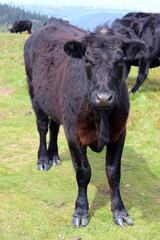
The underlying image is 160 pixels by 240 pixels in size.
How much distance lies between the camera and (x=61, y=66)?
5340mm

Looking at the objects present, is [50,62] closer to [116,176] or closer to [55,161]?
[55,161]

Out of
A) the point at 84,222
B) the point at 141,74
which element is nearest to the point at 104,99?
the point at 84,222

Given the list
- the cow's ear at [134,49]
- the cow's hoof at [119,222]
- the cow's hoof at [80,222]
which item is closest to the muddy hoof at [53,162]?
the cow's hoof at [80,222]

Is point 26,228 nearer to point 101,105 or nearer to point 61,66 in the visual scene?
point 101,105

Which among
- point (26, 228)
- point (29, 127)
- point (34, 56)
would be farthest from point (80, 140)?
point (29, 127)

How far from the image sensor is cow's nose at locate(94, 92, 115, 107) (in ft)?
11.2

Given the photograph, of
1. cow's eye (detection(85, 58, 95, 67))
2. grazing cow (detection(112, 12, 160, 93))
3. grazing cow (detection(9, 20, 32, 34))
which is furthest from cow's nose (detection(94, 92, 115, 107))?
grazing cow (detection(9, 20, 32, 34))

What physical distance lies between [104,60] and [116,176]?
1812mm

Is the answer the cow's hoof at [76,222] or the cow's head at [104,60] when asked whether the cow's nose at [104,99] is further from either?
the cow's hoof at [76,222]

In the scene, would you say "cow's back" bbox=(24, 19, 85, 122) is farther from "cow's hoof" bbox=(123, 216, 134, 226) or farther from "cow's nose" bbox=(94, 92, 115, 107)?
"cow's hoof" bbox=(123, 216, 134, 226)

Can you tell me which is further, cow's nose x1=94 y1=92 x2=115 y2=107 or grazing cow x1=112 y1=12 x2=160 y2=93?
grazing cow x1=112 y1=12 x2=160 y2=93

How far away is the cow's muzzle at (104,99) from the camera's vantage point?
135 inches

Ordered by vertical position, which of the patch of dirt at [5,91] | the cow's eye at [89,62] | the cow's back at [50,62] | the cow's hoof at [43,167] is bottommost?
the patch of dirt at [5,91]

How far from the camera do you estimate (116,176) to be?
464cm
